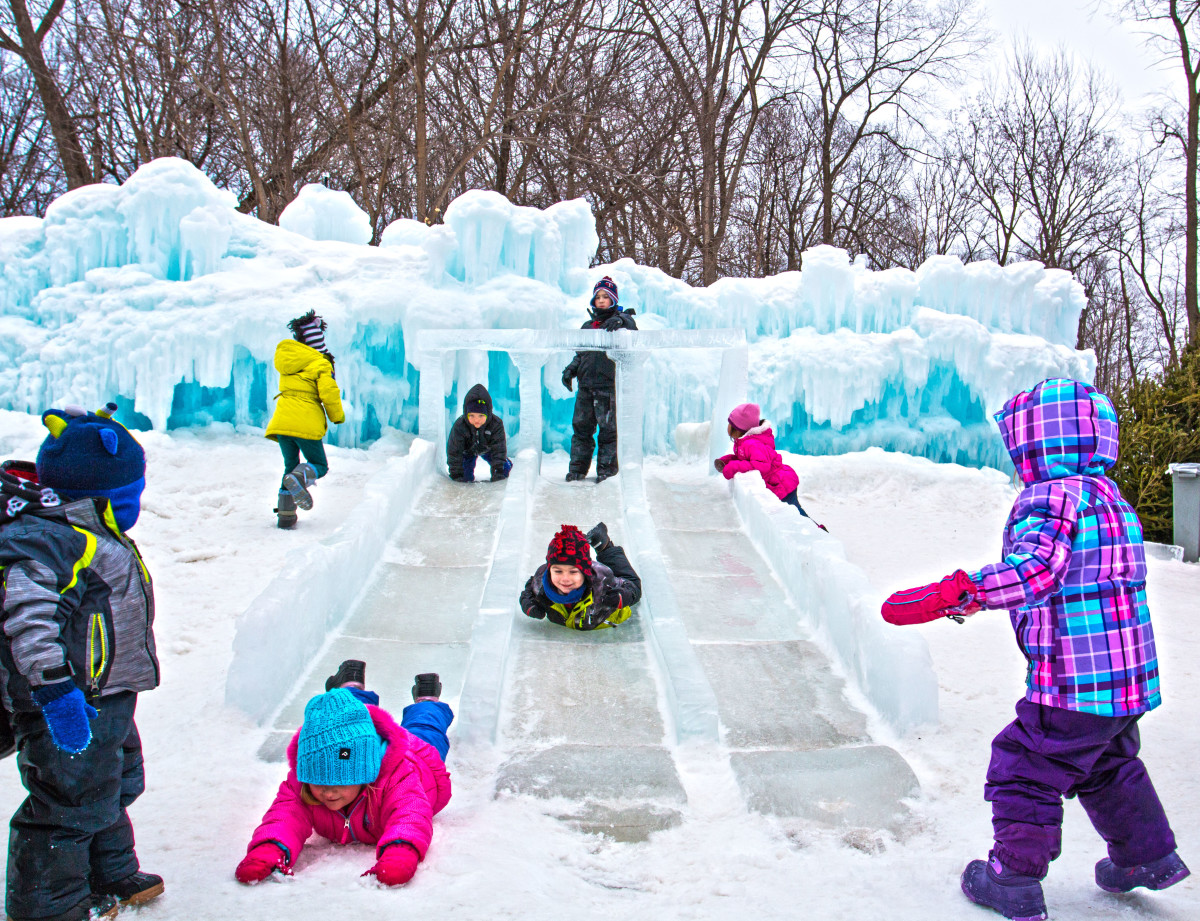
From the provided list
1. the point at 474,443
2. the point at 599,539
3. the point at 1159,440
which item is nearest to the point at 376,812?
the point at 599,539

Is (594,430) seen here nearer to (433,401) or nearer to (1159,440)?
(433,401)

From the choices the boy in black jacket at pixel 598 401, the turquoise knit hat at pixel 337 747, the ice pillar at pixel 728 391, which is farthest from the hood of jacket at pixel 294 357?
the turquoise knit hat at pixel 337 747

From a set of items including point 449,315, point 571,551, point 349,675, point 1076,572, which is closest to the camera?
point 1076,572

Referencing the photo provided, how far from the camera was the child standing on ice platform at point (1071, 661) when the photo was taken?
97.7 inches

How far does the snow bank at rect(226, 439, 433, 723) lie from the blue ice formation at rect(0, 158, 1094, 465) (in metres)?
3.11

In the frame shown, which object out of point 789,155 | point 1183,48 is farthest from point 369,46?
point 1183,48

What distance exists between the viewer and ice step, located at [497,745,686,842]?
3299 millimetres

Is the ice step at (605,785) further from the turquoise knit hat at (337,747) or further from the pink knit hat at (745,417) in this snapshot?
the pink knit hat at (745,417)

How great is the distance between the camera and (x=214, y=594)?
570 centimetres

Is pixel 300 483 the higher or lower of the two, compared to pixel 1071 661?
higher

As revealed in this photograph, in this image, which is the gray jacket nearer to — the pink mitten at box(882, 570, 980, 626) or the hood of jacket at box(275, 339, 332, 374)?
the pink mitten at box(882, 570, 980, 626)

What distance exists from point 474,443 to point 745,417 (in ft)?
7.73

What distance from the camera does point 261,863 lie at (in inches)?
103

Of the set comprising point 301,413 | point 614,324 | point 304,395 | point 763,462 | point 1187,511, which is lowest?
point 1187,511
